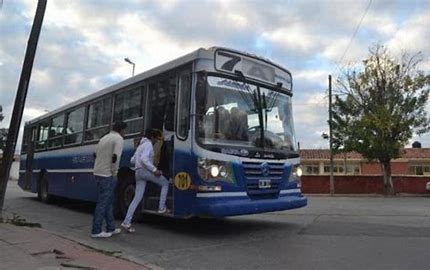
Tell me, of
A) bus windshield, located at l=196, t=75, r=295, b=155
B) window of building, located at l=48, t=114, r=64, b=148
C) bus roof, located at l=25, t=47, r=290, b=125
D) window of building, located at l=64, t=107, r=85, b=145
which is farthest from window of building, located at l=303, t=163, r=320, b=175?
bus windshield, located at l=196, t=75, r=295, b=155

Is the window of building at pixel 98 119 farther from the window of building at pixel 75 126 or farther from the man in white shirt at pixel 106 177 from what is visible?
the man in white shirt at pixel 106 177

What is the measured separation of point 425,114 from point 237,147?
2510 centimetres

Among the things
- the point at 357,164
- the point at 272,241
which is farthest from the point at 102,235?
the point at 357,164

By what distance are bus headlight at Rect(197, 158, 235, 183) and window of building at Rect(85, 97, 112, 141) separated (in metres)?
3.99

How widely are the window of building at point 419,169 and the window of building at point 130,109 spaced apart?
4789 centimetres

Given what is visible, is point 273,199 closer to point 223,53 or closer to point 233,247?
point 233,247

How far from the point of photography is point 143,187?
357 inches

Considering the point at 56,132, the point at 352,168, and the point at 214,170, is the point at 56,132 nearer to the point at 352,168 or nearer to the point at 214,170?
the point at 214,170

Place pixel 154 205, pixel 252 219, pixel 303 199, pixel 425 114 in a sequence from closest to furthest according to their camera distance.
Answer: pixel 154 205
pixel 303 199
pixel 252 219
pixel 425 114

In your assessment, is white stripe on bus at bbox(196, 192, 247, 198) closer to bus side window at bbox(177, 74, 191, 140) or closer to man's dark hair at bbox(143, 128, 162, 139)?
bus side window at bbox(177, 74, 191, 140)

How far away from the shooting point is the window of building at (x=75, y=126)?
13.1m

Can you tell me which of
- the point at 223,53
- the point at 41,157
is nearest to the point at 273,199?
the point at 223,53

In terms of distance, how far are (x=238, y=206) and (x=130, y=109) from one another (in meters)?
3.57

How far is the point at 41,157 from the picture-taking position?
1614 centimetres
